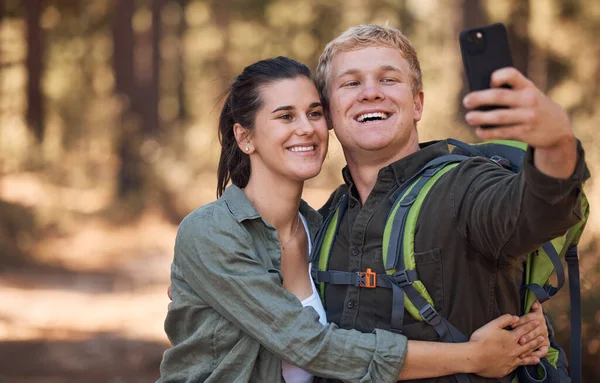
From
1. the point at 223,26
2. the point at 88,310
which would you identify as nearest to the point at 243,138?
the point at 88,310

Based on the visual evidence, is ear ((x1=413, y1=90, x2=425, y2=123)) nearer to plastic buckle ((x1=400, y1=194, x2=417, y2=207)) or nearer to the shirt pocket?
plastic buckle ((x1=400, y1=194, x2=417, y2=207))

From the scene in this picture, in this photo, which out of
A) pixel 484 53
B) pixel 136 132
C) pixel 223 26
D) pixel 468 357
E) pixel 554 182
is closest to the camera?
pixel 484 53

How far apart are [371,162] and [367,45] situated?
0.57 m

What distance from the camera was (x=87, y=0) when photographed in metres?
28.4

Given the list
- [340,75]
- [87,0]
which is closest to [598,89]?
[87,0]

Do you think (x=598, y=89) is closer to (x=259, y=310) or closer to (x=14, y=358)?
(x=14, y=358)

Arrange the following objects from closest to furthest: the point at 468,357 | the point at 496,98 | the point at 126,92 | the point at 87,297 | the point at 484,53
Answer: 1. the point at 496,98
2. the point at 484,53
3. the point at 468,357
4. the point at 87,297
5. the point at 126,92

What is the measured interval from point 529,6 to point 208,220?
18881 mm

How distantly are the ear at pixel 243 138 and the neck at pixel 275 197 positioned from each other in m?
0.13

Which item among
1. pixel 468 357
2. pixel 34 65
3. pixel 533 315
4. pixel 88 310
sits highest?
pixel 34 65

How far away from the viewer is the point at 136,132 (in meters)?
20.6

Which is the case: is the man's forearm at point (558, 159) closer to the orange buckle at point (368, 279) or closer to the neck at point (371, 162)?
the orange buckle at point (368, 279)

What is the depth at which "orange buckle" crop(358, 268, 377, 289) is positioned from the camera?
3.27 metres

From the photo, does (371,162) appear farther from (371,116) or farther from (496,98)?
(496,98)
